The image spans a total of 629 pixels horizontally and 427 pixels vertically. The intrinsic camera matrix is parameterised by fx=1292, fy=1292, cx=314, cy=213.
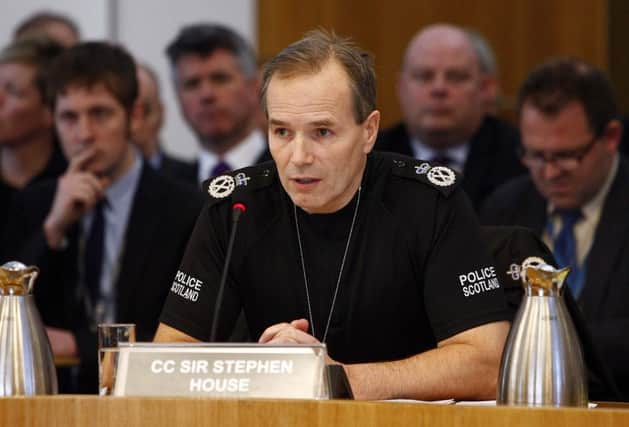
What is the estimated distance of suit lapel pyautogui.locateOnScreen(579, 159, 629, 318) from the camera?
4176mm

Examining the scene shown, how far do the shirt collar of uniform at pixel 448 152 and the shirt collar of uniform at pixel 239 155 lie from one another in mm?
663

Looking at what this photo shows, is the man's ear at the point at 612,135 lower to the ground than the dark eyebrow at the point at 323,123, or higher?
higher

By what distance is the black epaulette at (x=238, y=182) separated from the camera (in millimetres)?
3008

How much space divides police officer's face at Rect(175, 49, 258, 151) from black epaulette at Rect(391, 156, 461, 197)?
261cm

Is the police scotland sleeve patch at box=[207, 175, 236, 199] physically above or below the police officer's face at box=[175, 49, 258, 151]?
below

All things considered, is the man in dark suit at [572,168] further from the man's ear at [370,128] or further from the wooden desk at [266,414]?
the wooden desk at [266,414]

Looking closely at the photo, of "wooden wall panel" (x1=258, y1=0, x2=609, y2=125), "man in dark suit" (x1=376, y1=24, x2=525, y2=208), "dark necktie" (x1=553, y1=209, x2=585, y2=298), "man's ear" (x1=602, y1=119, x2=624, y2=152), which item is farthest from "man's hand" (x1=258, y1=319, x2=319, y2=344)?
"wooden wall panel" (x1=258, y1=0, x2=609, y2=125)

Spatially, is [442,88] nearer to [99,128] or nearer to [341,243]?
[99,128]

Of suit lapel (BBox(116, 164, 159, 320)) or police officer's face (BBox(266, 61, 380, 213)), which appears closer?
police officer's face (BBox(266, 61, 380, 213))

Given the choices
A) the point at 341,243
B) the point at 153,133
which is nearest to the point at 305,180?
the point at 341,243

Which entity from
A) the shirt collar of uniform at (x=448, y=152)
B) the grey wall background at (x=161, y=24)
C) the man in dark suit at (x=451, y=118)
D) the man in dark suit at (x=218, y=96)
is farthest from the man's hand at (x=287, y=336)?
the grey wall background at (x=161, y=24)

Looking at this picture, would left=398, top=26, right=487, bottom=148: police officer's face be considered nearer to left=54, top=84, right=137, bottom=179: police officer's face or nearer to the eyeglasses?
the eyeglasses

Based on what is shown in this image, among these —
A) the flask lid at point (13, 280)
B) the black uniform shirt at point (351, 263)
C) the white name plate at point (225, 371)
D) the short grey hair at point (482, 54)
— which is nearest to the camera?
→ the white name plate at point (225, 371)

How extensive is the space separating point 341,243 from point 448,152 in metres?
2.57
